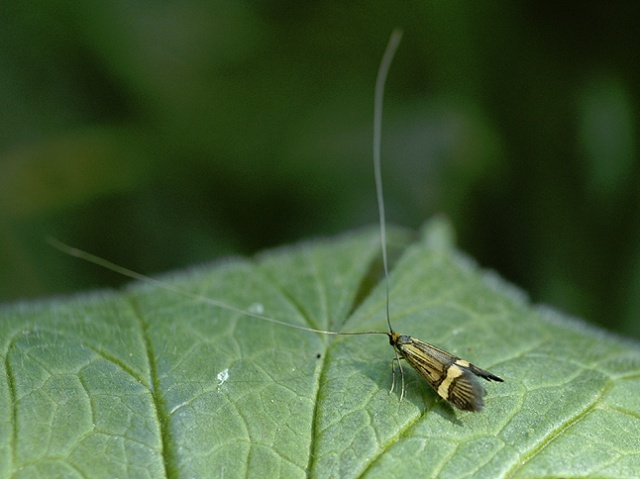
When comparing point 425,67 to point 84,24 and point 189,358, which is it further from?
point 189,358

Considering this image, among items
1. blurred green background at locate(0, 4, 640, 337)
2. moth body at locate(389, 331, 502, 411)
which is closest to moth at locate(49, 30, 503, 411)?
moth body at locate(389, 331, 502, 411)

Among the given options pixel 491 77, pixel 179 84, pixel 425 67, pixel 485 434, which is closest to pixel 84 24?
pixel 179 84

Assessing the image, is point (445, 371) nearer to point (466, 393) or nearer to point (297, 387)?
point (466, 393)

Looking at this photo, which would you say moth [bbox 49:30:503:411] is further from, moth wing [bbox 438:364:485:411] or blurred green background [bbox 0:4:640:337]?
blurred green background [bbox 0:4:640:337]

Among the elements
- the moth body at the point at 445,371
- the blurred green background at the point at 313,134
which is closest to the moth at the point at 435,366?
the moth body at the point at 445,371

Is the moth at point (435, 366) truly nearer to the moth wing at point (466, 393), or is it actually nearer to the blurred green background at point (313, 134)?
the moth wing at point (466, 393)

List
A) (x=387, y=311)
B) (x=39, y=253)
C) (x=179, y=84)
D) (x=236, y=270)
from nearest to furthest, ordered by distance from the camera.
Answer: (x=387, y=311) → (x=236, y=270) → (x=39, y=253) → (x=179, y=84)
